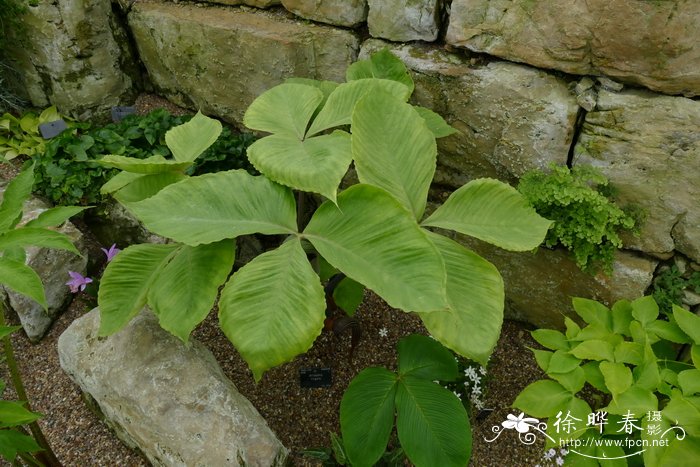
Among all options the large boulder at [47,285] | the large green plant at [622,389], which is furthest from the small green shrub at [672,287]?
the large boulder at [47,285]

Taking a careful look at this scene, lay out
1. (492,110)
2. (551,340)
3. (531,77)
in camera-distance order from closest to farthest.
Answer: (551,340) → (531,77) → (492,110)

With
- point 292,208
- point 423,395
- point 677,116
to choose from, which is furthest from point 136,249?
point 677,116

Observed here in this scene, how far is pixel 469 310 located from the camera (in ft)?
4.46

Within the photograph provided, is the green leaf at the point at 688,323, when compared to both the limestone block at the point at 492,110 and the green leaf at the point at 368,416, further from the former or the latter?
the green leaf at the point at 368,416

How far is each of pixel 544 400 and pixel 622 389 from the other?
21 centimetres

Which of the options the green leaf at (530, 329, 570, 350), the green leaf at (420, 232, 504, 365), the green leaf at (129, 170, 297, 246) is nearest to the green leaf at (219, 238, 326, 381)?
the green leaf at (129, 170, 297, 246)

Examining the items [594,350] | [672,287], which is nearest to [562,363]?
[594,350]

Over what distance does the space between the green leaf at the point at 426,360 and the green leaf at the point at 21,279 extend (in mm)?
1062

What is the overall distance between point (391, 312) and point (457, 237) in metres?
0.47

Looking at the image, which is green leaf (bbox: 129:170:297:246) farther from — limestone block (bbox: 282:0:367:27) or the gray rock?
limestone block (bbox: 282:0:367:27)

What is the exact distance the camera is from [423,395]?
1631mm

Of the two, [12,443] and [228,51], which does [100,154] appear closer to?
[228,51]

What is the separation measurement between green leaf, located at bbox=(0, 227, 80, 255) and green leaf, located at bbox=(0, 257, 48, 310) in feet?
0.17

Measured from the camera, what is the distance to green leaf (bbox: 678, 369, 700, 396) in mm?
1402
